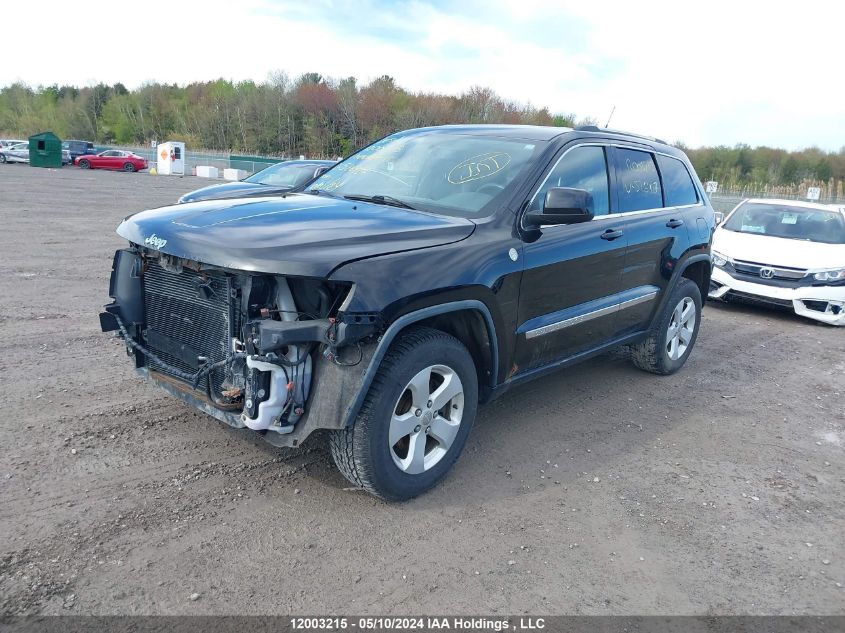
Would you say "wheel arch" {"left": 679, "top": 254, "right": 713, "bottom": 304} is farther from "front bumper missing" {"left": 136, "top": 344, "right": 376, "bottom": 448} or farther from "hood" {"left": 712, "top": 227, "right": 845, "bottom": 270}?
"front bumper missing" {"left": 136, "top": 344, "right": 376, "bottom": 448}

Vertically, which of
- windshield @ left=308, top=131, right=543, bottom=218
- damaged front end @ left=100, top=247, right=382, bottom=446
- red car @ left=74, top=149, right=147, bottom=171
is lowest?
damaged front end @ left=100, top=247, right=382, bottom=446

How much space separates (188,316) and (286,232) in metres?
0.77

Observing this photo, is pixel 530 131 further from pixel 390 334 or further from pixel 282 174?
pixel 282 174

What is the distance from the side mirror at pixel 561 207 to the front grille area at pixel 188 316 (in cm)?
182

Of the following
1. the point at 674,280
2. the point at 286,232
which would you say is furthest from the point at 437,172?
the point at 674,280

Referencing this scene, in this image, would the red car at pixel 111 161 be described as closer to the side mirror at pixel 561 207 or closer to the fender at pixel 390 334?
the side mirror at pixel 561 207

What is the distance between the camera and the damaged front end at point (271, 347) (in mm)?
3049

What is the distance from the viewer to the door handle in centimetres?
465

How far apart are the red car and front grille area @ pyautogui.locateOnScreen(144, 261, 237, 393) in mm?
43960

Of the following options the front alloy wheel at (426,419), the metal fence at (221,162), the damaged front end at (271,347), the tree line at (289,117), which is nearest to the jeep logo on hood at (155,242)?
the damaged front end at (271,347)

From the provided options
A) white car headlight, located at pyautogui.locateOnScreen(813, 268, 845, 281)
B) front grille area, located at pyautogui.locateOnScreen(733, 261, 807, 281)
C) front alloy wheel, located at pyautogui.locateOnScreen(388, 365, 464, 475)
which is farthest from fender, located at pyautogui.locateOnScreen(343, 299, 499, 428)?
white car headlight, located at pyautogui.locateOnScreen(813, 268, 845, 281)

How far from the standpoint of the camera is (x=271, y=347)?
2992 mm

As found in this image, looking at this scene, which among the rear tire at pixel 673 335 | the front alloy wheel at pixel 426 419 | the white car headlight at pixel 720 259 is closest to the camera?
the front alloy wheel at pixel 426 419

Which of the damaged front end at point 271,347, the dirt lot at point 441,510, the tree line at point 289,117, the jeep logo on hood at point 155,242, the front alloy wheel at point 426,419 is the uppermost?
the tree line at point 289,117
